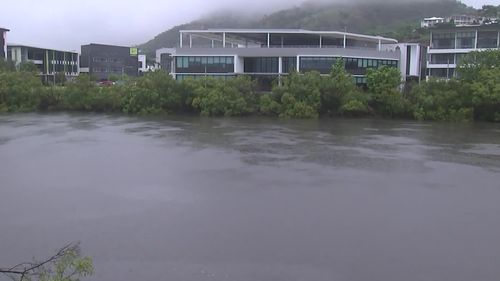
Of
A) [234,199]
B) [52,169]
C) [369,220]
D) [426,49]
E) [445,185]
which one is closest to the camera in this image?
[369,220]

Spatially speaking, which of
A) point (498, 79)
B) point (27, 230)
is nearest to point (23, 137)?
point (27, 230)

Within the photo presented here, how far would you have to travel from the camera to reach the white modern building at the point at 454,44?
2360 inches

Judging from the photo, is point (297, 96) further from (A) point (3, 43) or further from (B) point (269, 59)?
(A) point (3, 43)

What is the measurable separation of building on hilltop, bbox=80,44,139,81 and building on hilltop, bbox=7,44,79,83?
9.77ft

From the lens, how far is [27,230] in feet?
44.1

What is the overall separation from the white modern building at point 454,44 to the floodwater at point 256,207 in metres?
35.5

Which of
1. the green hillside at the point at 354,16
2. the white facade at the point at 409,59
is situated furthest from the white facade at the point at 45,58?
the green hillside at the point at 354,16

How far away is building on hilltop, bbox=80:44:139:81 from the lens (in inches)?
3605

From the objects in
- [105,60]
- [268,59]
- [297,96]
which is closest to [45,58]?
[105,60]

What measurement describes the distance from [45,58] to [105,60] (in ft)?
44.7

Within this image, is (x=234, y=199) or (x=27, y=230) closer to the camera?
(x=27, y=230)

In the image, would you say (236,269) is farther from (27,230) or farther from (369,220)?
(27,230)

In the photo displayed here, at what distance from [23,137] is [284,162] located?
1502 cm

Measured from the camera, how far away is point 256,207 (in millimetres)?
15586
